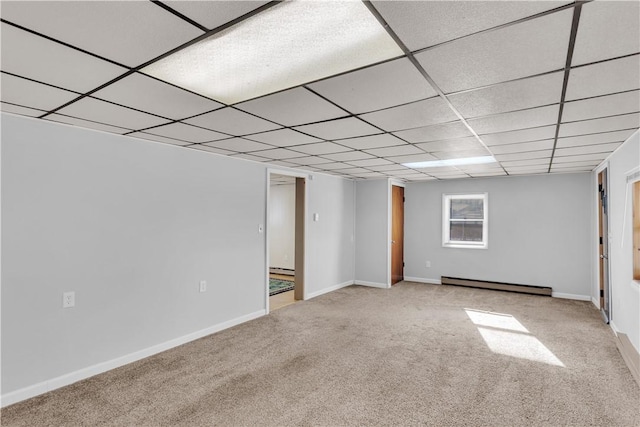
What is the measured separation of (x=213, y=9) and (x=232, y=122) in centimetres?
155

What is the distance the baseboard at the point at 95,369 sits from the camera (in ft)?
8.61

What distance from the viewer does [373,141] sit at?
348 cm

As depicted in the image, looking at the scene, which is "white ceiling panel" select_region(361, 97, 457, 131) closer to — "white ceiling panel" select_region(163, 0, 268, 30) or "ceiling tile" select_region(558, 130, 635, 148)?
"white ceiling panel" select_region(163, 0, 268, 30)

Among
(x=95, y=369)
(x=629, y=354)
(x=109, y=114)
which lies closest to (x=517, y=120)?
(x=629, y=354)

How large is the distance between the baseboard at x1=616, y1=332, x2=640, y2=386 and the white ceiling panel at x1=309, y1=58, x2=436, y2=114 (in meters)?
3.08

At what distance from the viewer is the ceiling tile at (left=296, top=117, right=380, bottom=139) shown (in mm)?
2781

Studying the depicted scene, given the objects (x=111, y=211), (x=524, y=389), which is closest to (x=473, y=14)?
(x=524, y=389)

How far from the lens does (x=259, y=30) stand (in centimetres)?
146

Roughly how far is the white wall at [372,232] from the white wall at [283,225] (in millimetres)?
1856

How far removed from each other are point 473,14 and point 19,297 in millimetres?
3552

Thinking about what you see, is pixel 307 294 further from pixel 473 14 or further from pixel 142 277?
pixel 473 14

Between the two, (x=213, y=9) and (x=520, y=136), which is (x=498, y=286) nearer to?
(x=520, y=136)

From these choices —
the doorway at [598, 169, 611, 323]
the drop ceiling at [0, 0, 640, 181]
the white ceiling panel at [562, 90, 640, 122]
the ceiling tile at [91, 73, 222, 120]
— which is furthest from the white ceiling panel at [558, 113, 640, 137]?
the ceiling tile at [91, 73, 222, 120]

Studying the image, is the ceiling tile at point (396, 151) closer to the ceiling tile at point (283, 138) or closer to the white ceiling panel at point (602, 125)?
the ceiling tile at point (283, 138)
